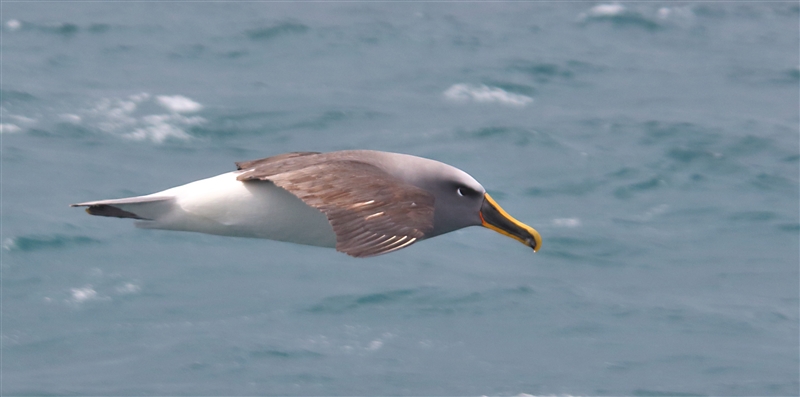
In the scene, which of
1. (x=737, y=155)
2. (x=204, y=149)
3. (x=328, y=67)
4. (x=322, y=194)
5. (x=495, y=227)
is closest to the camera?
(x=322, y=194)

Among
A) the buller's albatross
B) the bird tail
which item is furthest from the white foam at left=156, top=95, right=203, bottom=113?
the bird tail

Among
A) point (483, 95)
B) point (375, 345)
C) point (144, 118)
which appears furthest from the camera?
point (483, 95)

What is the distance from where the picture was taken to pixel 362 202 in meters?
9.52

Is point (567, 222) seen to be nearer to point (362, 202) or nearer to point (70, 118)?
point (70, 118)

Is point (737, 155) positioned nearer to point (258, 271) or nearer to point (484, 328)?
point (484, 328)

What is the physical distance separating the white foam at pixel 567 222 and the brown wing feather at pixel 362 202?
2383 centimetres

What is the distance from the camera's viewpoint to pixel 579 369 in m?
28.2

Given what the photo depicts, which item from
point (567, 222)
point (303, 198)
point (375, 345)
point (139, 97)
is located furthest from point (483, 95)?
point (303, 198)

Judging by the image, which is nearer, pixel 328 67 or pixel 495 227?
pixel 495 227

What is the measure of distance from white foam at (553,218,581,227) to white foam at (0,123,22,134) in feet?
61.3

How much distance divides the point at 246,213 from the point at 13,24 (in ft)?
150

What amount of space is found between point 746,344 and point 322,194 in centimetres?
2355

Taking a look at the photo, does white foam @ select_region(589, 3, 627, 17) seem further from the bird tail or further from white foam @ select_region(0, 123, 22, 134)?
the bird tail

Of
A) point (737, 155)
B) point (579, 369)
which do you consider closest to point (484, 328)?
point (579, 369)
